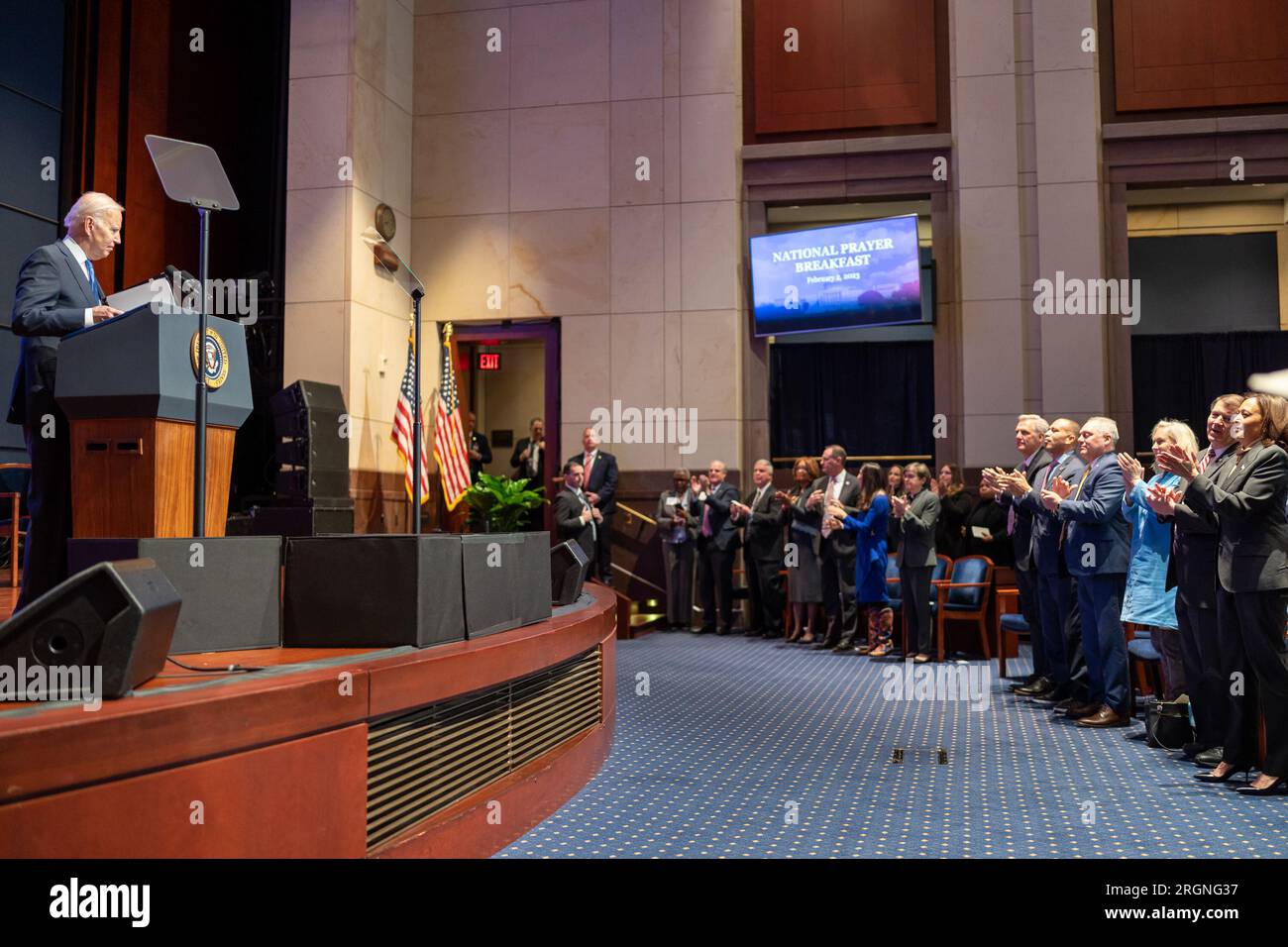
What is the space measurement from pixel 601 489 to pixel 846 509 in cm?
238

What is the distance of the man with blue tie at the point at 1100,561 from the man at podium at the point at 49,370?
3.98 metres

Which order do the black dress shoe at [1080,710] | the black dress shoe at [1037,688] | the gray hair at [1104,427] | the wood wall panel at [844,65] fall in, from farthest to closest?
the wood wall panel at [844,65] < the black dress shoe at [1037,688] < the black dress shoe at [1080,710] < the gray hair at [1104,427]

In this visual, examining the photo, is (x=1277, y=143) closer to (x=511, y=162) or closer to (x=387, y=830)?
(x=511, y=162)

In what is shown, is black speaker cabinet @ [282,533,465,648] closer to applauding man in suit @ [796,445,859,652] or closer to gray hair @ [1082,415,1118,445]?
gray hair @ [1082,415,1118,445]

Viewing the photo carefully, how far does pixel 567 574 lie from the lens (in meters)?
4.28

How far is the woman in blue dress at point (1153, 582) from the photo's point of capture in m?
4.46

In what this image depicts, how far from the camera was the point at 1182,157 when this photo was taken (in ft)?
30.2

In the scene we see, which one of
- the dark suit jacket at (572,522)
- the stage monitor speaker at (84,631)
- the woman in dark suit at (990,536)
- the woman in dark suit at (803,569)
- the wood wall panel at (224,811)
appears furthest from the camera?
the dark suit jacket at (572,522)

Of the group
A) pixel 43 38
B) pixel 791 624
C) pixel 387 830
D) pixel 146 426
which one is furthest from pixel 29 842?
pixel 43 38

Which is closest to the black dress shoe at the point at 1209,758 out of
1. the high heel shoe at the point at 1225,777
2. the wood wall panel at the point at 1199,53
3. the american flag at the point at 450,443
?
the high heel shoe at the point at 1225,777

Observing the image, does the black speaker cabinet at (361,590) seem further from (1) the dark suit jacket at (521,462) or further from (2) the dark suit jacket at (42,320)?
(1) the dark suit jacket at (521,462)

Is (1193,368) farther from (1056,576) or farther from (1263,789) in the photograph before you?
(1263,789)

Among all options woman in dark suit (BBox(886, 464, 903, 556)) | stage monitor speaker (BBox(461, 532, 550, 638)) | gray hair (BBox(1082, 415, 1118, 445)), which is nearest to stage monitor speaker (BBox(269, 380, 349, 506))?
woman in dark suit (BBox(886, 464, 903, 556))

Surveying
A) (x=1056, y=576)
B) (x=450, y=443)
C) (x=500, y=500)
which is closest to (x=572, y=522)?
(x=500, y=500)
